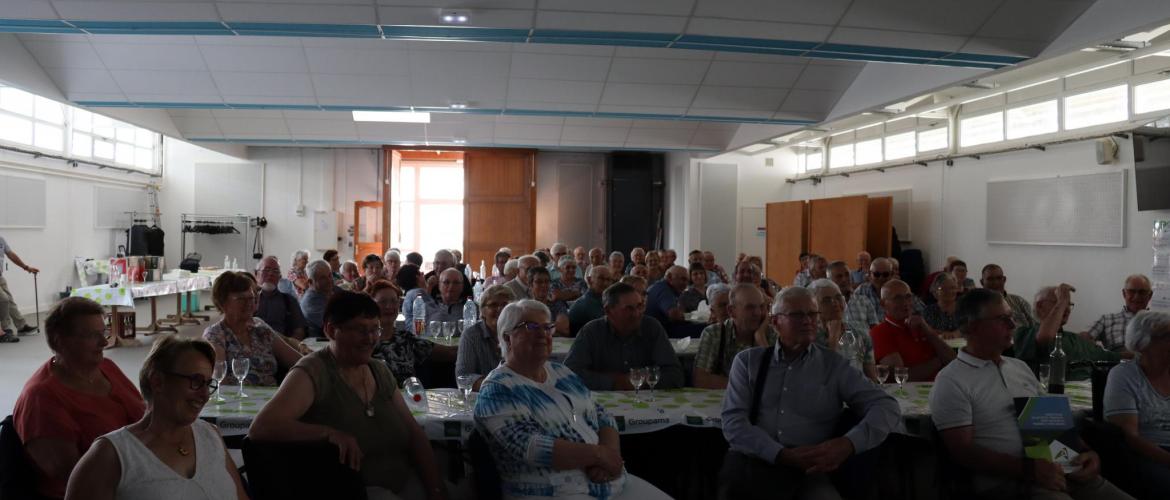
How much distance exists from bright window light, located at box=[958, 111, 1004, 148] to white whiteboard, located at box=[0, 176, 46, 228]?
556 inches

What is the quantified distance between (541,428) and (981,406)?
1.72 meters

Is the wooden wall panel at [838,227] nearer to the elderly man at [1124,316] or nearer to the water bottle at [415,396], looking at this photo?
the elderly man at [1124,316]

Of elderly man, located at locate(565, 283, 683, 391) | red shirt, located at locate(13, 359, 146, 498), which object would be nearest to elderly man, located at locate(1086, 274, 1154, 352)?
elderly man, located at locate(565, 283, 683, 391)

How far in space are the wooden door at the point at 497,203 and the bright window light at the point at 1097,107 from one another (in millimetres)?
8965

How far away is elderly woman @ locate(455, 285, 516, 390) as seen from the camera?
383 centimetres

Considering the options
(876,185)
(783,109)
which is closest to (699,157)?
(876,185)

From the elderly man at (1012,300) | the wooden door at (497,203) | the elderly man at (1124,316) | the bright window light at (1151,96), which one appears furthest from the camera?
the wooden door at (497,203)

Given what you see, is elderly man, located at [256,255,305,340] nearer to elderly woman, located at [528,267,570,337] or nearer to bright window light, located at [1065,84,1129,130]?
elderly woman, located at [528,267,570,337]

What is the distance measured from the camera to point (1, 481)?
2217mm

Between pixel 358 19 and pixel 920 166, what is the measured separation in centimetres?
860

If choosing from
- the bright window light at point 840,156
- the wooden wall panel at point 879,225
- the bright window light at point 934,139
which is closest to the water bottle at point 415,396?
the wooden wall panel at point 879,225

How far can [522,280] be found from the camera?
7.16 m

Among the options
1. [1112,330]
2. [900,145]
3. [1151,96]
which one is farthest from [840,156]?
[1112,330]

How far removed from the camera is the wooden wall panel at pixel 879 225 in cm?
1087
